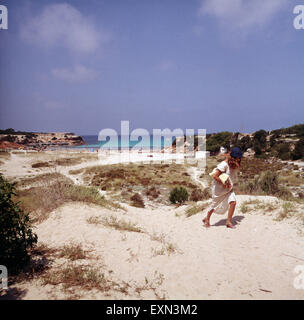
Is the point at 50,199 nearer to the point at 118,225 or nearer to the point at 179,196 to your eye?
the point at 118,225

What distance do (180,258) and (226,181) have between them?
2094 mm

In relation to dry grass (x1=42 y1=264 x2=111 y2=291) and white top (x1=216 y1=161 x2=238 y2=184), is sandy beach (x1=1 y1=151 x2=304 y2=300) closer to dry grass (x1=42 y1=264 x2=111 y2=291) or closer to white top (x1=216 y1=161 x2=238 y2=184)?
dry grass (x1=42 y1=264 x2=111 y2=291)

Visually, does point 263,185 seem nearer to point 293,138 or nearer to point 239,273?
point 239,273

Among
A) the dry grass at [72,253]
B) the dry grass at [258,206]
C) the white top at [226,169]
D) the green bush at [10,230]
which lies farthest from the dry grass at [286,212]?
the green bush at [10,230]

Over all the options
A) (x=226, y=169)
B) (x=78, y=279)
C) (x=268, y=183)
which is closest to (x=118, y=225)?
(x=78, y=279)

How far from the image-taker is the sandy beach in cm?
299

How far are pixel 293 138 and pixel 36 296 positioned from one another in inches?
1815

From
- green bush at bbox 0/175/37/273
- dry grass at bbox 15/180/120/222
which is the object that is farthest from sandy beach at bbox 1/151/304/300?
green bush at bbox 0/175/37/273

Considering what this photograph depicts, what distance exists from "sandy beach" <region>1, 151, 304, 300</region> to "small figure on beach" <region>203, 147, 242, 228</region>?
0.71 m

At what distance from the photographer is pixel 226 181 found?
4.96m

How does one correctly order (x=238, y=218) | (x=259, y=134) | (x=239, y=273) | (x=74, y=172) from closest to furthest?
(x=239, y=273)
(x=238, y=218)
(x=74, y=172)
(x=259, y=134)

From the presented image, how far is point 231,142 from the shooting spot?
4541 centimetres

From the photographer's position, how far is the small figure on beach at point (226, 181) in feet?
16.0
